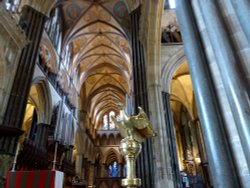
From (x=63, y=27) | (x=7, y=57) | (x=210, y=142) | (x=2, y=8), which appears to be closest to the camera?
(x=210, y=142)

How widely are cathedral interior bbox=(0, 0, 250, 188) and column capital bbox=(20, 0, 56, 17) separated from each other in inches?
2.0

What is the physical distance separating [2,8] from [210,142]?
7.92m

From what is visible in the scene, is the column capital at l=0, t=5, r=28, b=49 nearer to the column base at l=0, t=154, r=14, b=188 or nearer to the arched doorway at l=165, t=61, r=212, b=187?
the column base at l=0, t=154, r=14, b=188

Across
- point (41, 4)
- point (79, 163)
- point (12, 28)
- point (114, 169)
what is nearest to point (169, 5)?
point (41, 4)

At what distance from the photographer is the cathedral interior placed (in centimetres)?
203

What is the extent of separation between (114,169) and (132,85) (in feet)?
60.3

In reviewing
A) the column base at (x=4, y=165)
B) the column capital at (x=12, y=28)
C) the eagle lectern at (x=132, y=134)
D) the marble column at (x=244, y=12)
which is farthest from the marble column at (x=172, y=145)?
the column capital at (x=12, y=28)

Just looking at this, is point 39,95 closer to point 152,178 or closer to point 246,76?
point 152,178

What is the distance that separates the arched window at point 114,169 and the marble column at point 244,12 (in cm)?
2559

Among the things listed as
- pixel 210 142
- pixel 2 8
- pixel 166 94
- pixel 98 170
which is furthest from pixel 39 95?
pixel 98 170

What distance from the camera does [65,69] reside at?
14516 mm

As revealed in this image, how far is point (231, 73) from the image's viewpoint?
76.0 inches

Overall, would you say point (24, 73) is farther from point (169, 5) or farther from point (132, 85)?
point (169, 5)

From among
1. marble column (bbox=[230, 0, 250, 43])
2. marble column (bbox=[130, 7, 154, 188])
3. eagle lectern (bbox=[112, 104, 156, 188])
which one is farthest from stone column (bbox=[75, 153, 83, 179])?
marble column (bbox=[230, 0, 250, 43])
